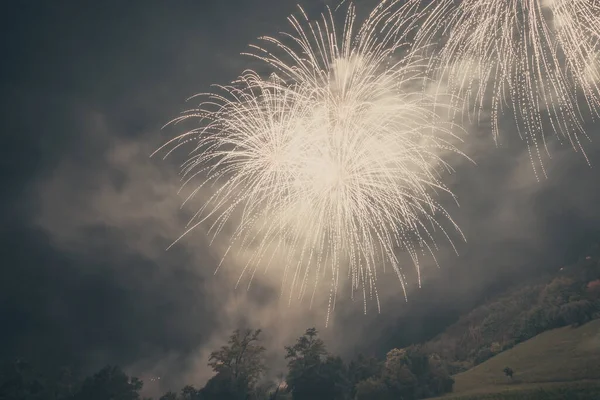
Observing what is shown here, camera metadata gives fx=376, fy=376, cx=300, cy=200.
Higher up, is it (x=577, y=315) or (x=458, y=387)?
(x=577, y=315)

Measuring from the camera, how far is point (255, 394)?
3472 inches

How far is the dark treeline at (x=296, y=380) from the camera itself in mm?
83562

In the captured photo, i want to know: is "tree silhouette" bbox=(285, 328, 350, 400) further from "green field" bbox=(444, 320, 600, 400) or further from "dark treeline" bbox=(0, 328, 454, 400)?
"green field" bbox=(444, 320, 600, 400)

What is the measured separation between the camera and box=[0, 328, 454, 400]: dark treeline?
8356cm

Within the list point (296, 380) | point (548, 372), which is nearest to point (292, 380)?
point (296, 380)

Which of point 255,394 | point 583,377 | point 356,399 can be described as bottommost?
point 583,377

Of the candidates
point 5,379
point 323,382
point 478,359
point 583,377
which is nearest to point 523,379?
point 583,377

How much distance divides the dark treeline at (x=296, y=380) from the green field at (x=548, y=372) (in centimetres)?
1060

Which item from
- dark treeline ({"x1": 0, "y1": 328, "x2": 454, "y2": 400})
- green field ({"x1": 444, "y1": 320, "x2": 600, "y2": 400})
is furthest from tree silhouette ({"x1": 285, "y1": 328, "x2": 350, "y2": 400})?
green field ({"x1": 444, "y1": 320, "x2": 600, "y2": 400})

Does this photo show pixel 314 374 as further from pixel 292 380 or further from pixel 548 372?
pixel 548 372

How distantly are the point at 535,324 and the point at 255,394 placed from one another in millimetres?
120370

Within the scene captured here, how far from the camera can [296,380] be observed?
85.0m

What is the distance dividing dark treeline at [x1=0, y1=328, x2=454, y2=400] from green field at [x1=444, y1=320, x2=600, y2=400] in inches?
417

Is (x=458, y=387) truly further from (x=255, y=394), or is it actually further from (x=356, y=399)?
(x=255, y=394)
